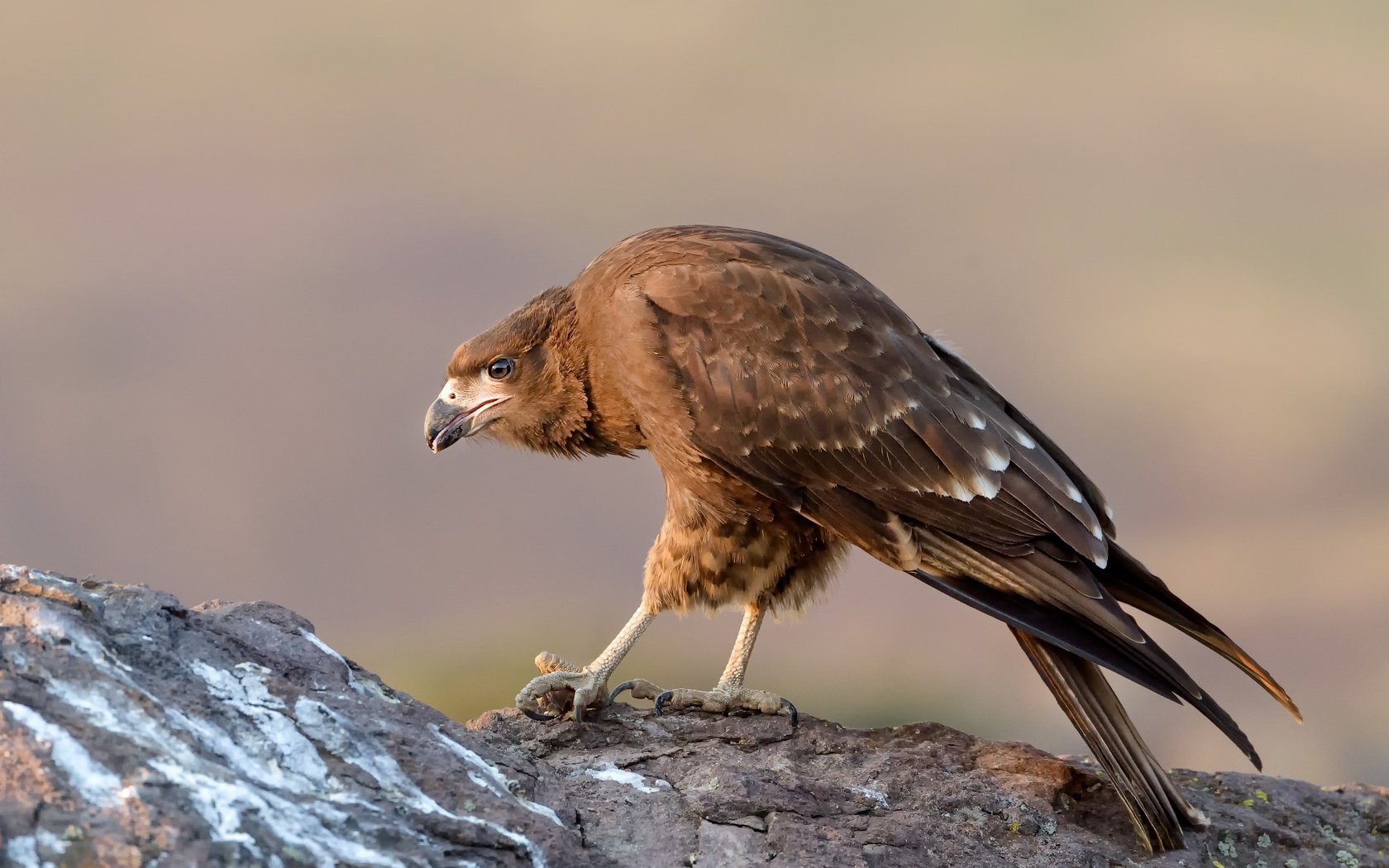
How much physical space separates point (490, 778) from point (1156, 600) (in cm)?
231

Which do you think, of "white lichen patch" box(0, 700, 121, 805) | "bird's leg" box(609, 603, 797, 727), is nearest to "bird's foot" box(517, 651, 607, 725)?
"bird's leg" box(609, 603, 797, 727)

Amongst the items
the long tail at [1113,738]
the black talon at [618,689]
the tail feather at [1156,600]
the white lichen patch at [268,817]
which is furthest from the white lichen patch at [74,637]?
the tail feather at [1156,600]

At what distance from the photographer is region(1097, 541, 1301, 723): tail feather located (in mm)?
4180

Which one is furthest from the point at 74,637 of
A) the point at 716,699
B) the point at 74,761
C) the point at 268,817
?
the point at 716,699

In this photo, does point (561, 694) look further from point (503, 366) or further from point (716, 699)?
point (503, 366)

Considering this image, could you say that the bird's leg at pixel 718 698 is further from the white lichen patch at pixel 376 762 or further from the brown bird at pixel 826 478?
the white lichen patch at pixel 376 762

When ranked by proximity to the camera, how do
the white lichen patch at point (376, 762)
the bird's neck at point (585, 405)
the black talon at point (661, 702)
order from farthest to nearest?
the bird's neck at point (585, 405) → the black talon at point (661, 702) → the white lichen patch at point (376, 762)

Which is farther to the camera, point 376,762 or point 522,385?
point 522,385

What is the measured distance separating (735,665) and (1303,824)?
82.1 inches

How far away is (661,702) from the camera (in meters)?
4.49

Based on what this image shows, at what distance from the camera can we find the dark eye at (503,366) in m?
4.99

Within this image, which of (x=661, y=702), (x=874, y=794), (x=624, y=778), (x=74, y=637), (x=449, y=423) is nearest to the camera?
(x=74, y=637)

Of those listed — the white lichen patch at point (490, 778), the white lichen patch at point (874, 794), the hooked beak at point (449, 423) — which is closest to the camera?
the white lichen patch at point (490, 778)

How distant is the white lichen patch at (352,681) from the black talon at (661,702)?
4.20 feet
